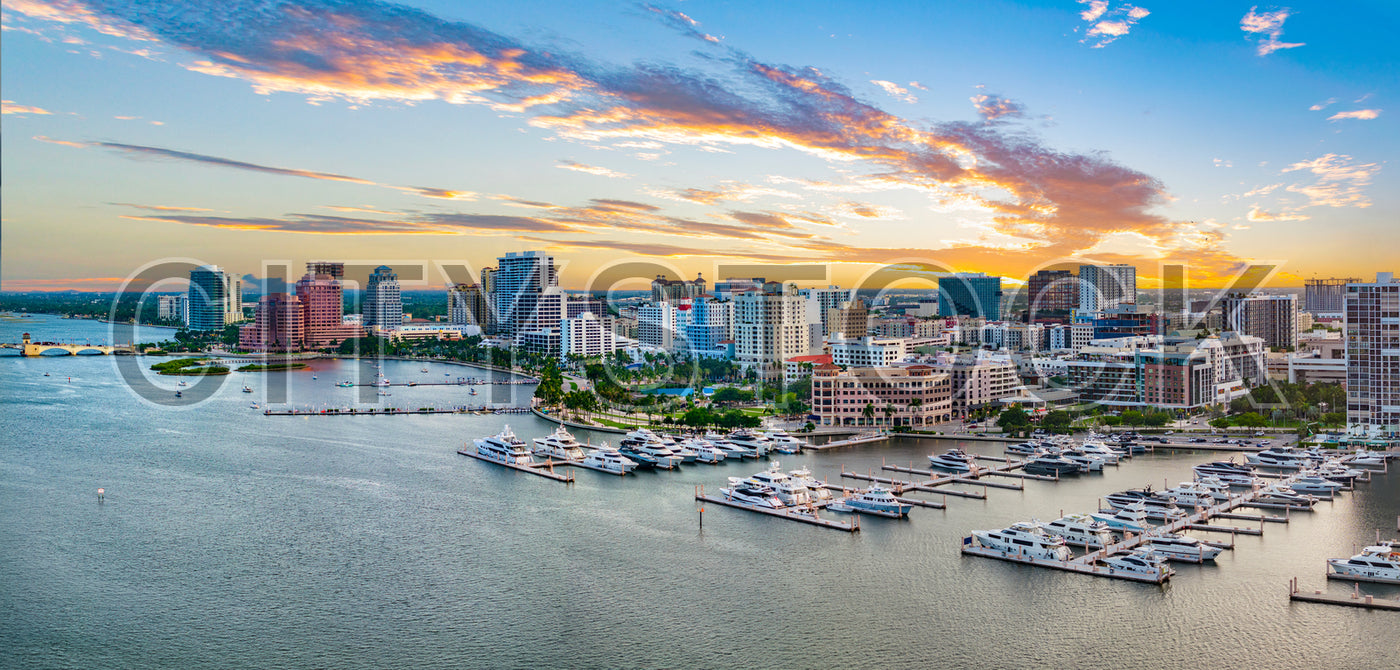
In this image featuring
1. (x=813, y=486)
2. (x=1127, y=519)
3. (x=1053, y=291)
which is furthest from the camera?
(x=1053, y=291)

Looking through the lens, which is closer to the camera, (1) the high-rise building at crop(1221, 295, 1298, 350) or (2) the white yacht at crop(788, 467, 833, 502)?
(2) the white yacht at crop(788, 467, 833, 502)

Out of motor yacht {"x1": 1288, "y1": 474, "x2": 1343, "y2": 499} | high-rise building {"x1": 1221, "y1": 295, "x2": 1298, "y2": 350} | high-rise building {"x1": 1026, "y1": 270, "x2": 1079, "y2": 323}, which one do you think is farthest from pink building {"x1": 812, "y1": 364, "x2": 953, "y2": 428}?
high-rise building {"x1": 1026, "y1": 270, "x2": 1079, "y2": 323}

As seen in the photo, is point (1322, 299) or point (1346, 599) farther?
point (1322, 299)

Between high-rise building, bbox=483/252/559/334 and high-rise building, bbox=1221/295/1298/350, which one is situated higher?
high-rise building, bbox=483/252/559/334

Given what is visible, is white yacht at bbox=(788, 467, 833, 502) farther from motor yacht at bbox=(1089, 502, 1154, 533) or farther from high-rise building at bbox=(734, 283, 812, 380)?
high-rise building at bbox=(734, 283, 812, 380)

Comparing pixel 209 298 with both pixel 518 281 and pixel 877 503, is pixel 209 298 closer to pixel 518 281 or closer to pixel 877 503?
pixel 518 281

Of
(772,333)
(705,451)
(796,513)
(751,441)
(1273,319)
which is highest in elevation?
(1273,319)

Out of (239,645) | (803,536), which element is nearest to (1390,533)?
(803,536)

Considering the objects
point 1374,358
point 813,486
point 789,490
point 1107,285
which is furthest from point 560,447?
point 1107,285

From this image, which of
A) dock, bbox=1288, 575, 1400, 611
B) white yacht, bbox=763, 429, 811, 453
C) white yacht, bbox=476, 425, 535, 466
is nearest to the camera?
dock, bbox=1288, 575, 1400, 611
